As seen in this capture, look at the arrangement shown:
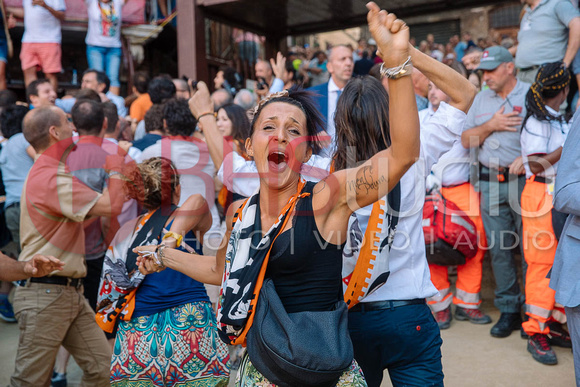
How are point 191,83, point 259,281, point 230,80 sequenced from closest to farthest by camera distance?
point 259,281 → point 191,83 → point 230,80

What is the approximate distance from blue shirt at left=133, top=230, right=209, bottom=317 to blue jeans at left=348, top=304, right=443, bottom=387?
98cm

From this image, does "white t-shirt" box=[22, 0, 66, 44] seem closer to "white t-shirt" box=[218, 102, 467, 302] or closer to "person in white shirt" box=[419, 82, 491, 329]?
"person in white shirt" box=[419, 82, 491, 329]

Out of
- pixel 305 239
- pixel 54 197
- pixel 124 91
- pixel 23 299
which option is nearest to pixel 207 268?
pixel 305 239

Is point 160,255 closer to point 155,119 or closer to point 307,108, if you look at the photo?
point 307,108

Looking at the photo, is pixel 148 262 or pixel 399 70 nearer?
pixel 399 70

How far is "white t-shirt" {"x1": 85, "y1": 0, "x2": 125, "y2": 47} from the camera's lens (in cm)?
816

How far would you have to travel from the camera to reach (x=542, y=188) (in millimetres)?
4168

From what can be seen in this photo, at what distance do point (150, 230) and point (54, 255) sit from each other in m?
0.91

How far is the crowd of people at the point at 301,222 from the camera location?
1838 millimetres

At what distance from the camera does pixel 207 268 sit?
2.25 meters

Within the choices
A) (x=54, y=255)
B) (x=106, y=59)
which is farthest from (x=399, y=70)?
(x=106, y=59)

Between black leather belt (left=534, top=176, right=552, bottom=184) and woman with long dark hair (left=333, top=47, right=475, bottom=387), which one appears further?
black leather belt (left=534, top=176, right=552, bottom=184)

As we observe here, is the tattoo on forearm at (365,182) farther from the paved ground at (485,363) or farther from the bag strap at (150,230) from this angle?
the paved ground at (485,363)

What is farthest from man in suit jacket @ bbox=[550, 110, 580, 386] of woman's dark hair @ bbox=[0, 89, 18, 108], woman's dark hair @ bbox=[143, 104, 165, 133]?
woman's dark hair @ bbox=[0, 89, 18, 108]
